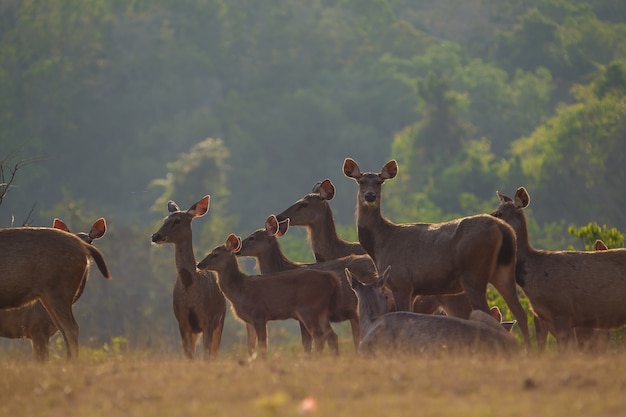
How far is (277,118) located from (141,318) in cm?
4704

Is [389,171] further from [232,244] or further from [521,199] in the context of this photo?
[232,244]

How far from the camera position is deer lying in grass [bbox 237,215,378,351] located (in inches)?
615

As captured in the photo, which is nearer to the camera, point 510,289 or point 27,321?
point 510,289

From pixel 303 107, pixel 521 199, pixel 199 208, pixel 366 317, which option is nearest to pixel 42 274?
pixel 199 208

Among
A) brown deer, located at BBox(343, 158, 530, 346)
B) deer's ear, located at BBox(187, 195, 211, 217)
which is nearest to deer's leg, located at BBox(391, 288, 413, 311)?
brown deer, located at BBox(343, 158, 530, 346)

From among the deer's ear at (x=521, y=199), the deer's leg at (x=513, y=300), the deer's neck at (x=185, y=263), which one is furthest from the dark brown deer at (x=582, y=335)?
the deer's neck at (x=185, y=263)

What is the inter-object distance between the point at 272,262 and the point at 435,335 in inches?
199

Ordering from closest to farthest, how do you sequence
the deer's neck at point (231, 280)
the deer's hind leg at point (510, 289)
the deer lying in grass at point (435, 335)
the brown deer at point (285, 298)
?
the deer lying in grass at point (435, 335) → the deer's hind leg at point (510, 289) → the brown deer at point (285, 298) → the deer's neck at point (231, 280)

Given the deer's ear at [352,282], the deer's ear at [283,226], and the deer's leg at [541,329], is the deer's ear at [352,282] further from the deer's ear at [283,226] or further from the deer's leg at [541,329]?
the deer's ear at [283,226]

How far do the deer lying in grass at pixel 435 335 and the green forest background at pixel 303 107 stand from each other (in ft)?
138

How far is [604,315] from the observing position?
14273mm

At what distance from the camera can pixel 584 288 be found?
1428cm

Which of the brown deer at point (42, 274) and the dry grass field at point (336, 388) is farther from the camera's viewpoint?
the brown deer at point (42, 274)

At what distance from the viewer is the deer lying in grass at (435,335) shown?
41.1 ft
